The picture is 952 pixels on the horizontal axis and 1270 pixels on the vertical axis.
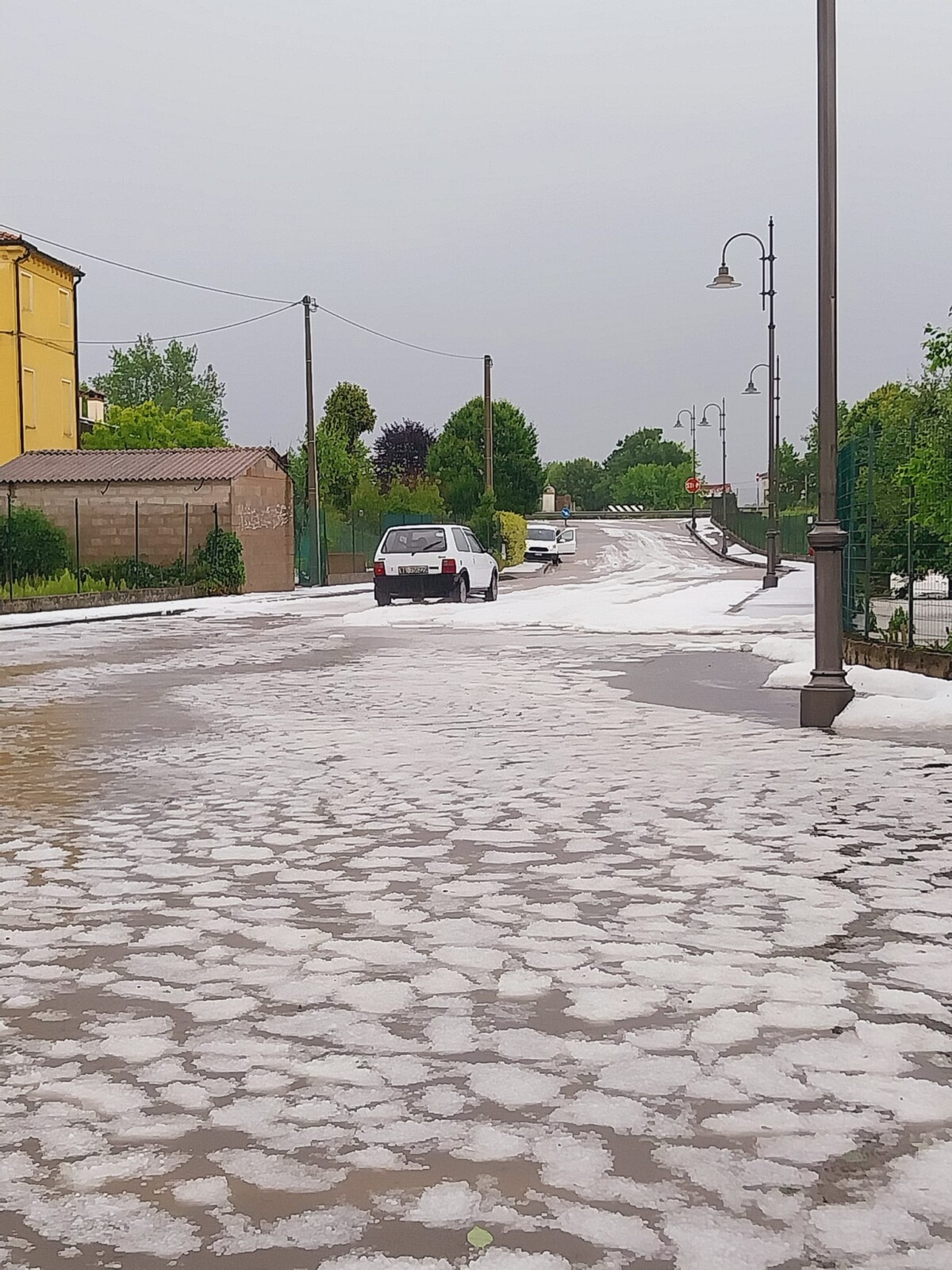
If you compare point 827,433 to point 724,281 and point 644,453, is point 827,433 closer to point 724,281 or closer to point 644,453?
point 724,281

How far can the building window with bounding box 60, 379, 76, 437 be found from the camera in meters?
55.6

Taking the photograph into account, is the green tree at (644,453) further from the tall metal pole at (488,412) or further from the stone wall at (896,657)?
the stone wall at (896,657)

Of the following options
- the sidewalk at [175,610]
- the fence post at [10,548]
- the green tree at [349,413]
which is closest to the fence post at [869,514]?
the sidewalk at [175,610]

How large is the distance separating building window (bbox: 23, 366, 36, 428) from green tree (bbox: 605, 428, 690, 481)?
134 m

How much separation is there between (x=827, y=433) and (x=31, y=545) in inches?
1067

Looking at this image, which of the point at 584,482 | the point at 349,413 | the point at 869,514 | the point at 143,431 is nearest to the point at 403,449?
the point at 349,413

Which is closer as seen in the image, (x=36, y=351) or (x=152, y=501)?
(x=152, y=501)

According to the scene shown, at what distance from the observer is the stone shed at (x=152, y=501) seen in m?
40.3

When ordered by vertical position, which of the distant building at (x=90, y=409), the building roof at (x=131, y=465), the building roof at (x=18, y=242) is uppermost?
the building roof at (x=18, y=242)

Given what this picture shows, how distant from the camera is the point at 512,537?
62.2 meters

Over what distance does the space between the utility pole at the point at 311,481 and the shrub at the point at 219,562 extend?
17.2 ft

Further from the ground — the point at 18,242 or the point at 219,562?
the point at 18,242

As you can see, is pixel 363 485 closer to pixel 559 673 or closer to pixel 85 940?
pixel 559 673

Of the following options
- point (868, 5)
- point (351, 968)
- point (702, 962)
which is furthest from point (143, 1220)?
point (868, 5)
